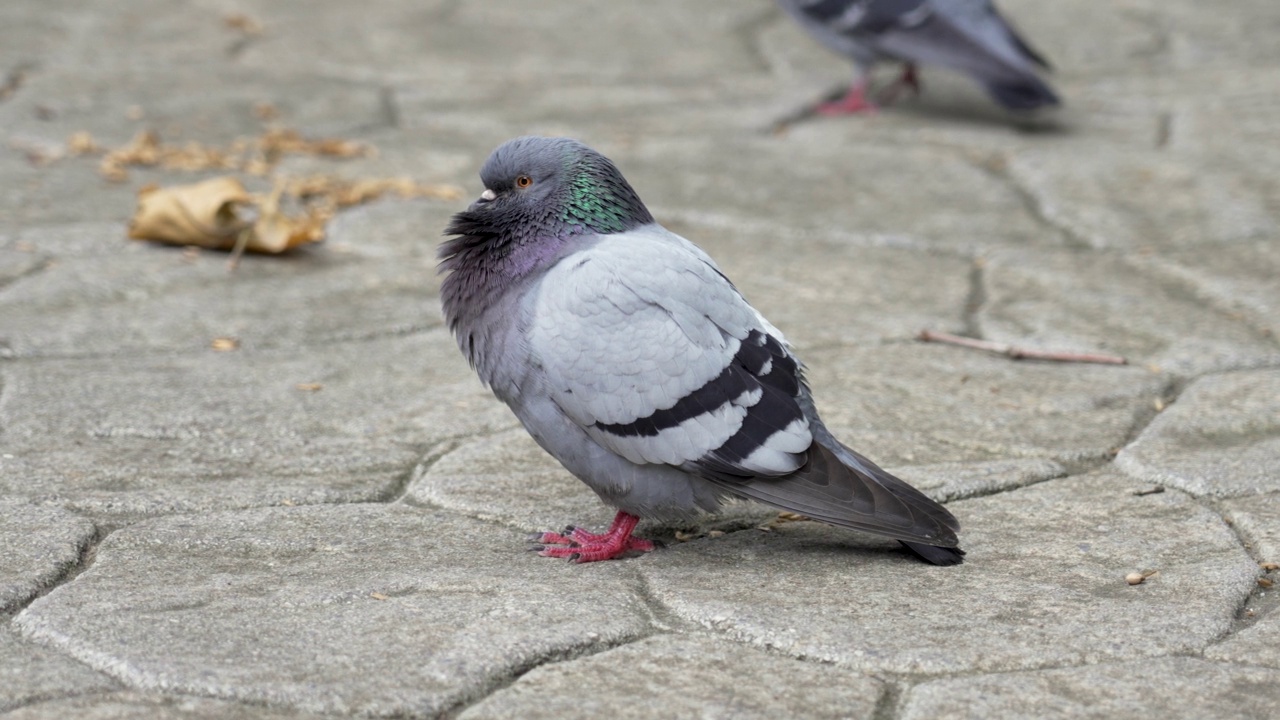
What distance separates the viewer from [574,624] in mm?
2479

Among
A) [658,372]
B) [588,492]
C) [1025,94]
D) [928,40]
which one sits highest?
[928,40]

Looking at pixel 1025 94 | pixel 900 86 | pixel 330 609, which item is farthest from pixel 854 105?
pixel 330 609

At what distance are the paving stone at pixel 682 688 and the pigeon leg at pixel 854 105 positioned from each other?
16.4 ft

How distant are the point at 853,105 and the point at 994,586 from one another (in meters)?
4.72

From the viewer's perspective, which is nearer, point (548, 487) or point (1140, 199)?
point (548, 487)

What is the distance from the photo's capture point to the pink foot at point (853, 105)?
7031 millimetres

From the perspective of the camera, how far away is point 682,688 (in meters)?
2.28

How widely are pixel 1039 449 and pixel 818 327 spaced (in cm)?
102

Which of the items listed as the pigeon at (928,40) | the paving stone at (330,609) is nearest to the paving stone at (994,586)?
the paving stone at (330,609)

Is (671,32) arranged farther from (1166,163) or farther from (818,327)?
(818,327)

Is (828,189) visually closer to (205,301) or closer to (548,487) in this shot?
(205,301)

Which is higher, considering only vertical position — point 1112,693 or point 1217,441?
point 1112,693

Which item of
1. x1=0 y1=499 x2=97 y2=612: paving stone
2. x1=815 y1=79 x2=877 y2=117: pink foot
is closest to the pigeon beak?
x1=0 y1=499 x2=97 y2=612: paving stone

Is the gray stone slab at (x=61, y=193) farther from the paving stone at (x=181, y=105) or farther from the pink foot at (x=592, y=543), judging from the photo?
the pink foot at (x=592, y=543)
